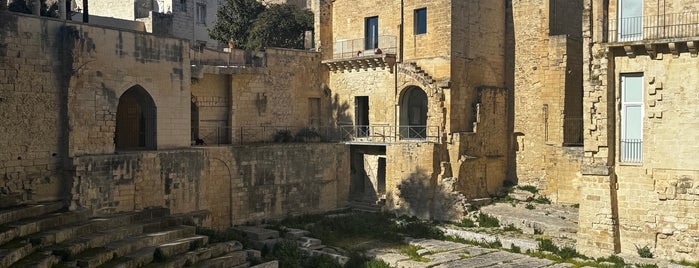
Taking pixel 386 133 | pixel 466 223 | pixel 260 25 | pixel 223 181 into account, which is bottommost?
pixel 466 223

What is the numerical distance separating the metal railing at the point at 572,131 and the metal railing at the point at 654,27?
5.67 metres

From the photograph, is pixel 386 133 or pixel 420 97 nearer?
pixel 386 133

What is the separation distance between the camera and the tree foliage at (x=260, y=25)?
29.5 meters

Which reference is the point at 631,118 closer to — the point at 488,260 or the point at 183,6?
the point at 488,260

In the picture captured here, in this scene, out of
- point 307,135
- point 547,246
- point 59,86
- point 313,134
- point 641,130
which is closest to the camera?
point 59,86

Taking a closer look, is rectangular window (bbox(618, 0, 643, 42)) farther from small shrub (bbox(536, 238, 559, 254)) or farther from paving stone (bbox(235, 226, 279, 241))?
paving stone (bbox(235, 226, 279, 241))

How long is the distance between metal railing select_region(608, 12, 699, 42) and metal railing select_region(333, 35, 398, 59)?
8703 mm

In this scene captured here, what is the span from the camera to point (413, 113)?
2481 cm

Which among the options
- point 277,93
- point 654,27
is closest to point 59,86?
point 277,93

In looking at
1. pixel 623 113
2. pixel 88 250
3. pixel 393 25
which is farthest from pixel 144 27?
pixel 623 113

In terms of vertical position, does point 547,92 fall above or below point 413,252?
above

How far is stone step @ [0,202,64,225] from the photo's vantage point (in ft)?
40.7

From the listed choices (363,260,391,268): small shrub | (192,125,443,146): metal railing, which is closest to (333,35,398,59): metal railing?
(192,125,443,146): metal railing

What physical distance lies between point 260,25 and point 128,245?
1781 centimetres
